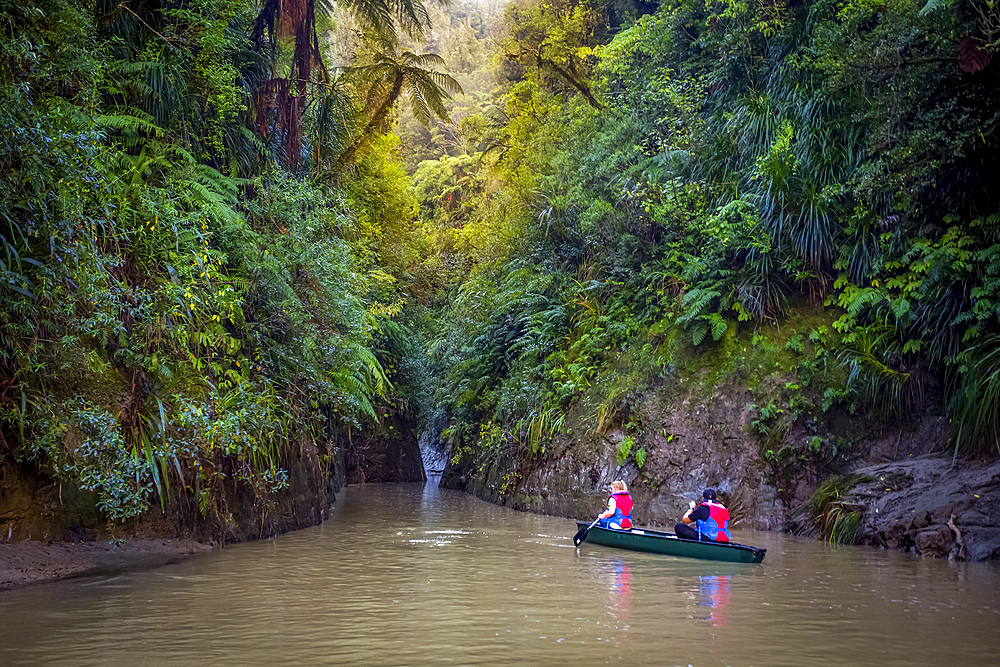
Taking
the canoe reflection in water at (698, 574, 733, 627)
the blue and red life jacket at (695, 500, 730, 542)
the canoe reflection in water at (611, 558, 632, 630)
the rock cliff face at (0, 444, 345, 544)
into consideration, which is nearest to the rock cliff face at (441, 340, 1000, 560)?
the blue and red life jacket at (695, 500, 730, 542)

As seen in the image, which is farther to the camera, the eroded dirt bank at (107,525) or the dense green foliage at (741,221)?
the dense green foliage at (741,221)

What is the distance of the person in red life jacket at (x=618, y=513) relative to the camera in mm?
12352

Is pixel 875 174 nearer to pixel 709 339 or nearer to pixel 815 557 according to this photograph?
pixel 709 339

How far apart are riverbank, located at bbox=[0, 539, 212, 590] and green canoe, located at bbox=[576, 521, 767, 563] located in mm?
5797

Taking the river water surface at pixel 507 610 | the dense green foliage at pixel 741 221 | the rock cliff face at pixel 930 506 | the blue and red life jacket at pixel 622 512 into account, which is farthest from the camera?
the blue and red life jacket at pixel 622 512

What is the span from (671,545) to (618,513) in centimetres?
147

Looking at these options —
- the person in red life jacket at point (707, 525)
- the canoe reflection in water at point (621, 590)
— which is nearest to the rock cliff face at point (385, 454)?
the person in red life jacket at point (707, 525)

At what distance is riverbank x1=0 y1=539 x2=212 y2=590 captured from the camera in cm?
749

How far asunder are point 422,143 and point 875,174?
34511mm

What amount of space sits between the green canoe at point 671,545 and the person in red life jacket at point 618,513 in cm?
25

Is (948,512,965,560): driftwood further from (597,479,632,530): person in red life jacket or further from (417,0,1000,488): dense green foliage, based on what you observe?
(597,479,632,530): person in red life jacket

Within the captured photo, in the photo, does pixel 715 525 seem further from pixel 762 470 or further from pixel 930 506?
pixel 762 470

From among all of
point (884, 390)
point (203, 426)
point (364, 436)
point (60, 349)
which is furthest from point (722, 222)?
point (364, 436)

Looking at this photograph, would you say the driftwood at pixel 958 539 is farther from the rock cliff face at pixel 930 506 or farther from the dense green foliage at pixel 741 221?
the dense green foliage at pixel 741 221
